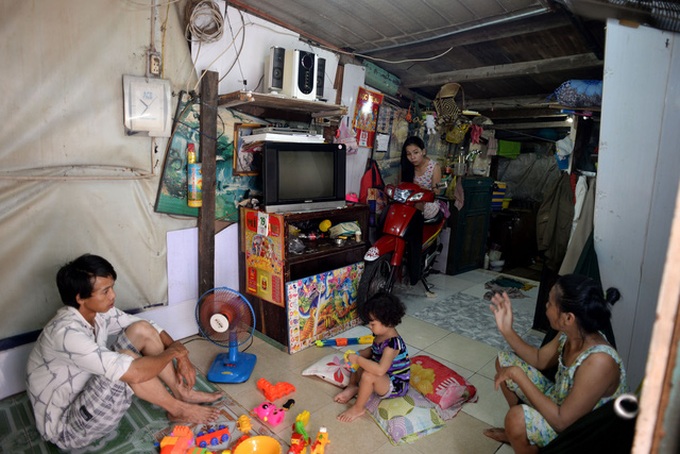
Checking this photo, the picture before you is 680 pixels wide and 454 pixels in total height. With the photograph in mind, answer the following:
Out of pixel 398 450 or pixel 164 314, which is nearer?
pixel 398 450

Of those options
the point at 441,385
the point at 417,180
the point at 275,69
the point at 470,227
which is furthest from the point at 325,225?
the point at 470,227

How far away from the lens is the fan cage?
2.40 m

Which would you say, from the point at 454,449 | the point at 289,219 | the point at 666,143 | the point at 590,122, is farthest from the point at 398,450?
the point at 590,122

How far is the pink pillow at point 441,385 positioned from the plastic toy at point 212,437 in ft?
3.73

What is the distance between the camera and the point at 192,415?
207 centimetres

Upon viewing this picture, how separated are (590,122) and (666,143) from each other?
1.17 meters

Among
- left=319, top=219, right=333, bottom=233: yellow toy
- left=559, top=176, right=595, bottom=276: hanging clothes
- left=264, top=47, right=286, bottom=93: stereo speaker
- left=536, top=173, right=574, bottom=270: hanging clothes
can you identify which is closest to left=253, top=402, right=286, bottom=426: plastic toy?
left=319, top=219, right=333, bottom=233: yellow toy

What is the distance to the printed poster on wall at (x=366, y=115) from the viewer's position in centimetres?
397

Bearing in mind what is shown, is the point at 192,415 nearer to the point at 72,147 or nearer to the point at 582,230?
the point at 72,147

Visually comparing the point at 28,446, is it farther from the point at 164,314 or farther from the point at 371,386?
the point at 371,386

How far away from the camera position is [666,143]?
1921mm

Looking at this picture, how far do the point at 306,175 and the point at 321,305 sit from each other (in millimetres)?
1020

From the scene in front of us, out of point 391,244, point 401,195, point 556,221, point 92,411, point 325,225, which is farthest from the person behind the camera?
point 401,195

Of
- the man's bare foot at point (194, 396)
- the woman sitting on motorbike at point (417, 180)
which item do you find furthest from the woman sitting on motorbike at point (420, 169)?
the man's bare foot at point (194, 396)
